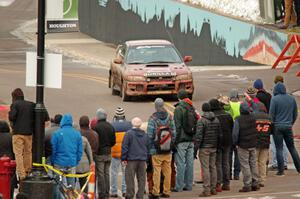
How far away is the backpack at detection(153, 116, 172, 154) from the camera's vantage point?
1902cm

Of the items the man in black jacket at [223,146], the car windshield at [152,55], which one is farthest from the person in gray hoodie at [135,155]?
the car windshield at [152,55]

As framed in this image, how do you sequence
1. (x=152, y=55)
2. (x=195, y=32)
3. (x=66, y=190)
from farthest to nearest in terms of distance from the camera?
(x=195, y=32)
(x=152, y=55)
(x=66, y=190)

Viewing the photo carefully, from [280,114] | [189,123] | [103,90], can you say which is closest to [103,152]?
[189,123]

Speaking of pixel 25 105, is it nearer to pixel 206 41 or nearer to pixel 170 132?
pixel 170 132

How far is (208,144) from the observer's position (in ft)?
63.0

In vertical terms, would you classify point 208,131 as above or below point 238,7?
below

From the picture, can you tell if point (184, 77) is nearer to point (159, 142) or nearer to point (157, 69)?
point (157, 69)

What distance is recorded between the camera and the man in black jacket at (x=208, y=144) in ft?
62.8

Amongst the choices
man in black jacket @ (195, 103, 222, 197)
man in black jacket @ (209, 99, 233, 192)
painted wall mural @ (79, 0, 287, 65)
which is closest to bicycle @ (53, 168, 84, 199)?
man in black jacket @ (195, 103, 222, 197)

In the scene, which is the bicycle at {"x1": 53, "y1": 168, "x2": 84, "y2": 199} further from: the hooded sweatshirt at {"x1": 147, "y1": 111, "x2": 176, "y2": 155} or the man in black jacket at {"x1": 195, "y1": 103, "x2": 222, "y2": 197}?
the man in black jacket at {"x1": 195, "y1": 103, "x2": 222, "y2": 197}

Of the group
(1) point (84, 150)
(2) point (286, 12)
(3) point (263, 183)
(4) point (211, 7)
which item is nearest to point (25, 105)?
(1) point (84, 150)

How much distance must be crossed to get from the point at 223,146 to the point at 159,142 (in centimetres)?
128

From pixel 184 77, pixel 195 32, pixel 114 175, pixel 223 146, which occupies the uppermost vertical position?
pixel 195 32

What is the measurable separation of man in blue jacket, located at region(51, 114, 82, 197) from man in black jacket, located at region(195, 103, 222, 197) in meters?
2.43
